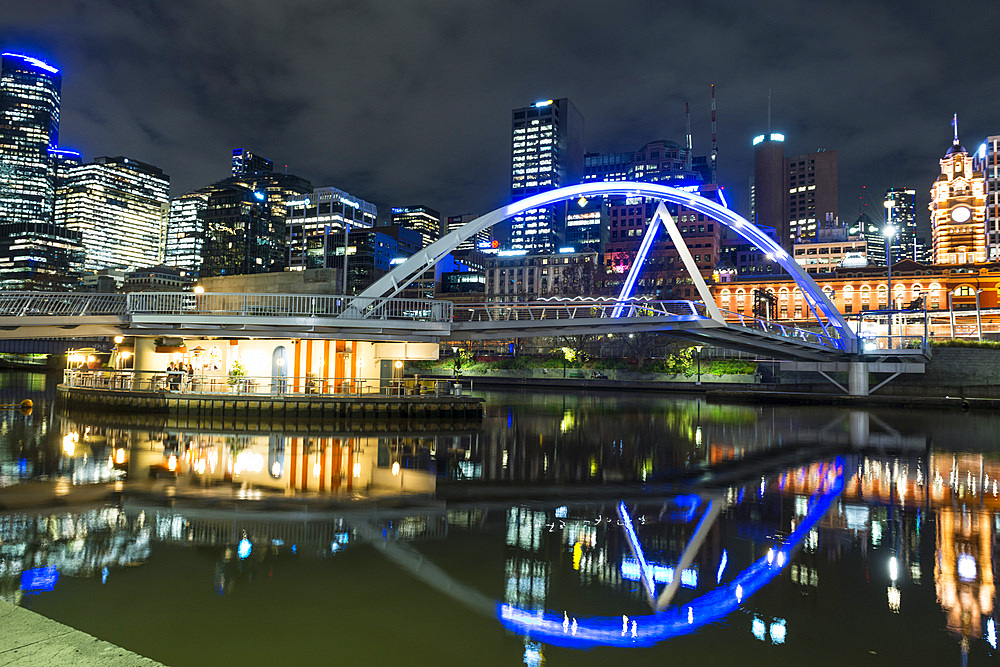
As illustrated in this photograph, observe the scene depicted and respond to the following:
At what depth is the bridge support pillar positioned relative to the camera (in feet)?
166

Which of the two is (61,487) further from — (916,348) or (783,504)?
(916,348)

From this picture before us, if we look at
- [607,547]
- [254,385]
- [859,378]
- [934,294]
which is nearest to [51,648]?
[607,547]

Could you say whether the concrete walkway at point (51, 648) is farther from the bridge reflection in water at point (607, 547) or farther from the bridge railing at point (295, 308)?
the bridge railing at point (295, 308)

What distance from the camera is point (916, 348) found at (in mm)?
53438

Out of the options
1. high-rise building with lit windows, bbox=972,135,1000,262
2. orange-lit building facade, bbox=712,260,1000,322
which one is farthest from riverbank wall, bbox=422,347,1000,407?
high-rise building with lit windows, bbox=972,135,1000,262

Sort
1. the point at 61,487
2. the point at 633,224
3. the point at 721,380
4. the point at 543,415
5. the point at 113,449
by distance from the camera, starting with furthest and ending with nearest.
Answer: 1. the point at 633,224
2. the point at 721,380
3. the point at 543,415
4. the point at 113,449
5. the point at 61,487

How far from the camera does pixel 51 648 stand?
546cm

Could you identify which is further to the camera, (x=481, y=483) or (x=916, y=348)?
(x=916, y=348)

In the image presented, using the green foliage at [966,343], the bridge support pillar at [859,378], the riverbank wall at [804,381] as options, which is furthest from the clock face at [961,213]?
the bridge support pillar at [859,378]

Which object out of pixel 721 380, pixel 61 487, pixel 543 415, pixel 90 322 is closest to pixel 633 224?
pixel 721 380

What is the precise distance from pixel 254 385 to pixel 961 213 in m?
140

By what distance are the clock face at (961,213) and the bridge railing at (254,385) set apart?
5127 inches

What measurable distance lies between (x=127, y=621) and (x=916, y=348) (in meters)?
60.3

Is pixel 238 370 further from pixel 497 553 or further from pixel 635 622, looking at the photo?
pixel 635 622
